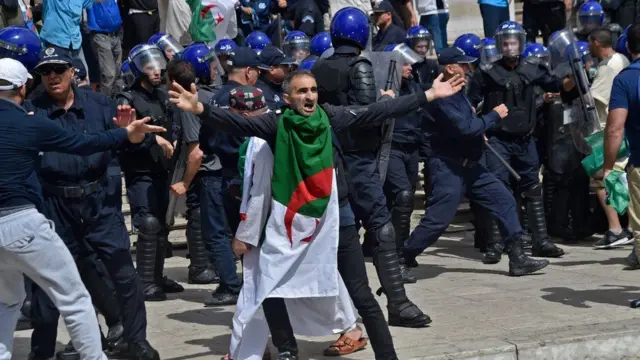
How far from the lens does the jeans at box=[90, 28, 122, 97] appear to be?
13.8 m

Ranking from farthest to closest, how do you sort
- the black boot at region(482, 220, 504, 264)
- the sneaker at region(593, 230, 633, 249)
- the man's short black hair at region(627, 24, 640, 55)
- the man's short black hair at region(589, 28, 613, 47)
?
the man's short black hair at region(589, 28, 613, 47)
the sneaker at region(593, 230, 633, 249)
the black boot at region(482, 220, 504, 264)
the man's short black hair at region(627, 24, 640, 55)

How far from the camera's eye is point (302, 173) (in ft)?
23.2

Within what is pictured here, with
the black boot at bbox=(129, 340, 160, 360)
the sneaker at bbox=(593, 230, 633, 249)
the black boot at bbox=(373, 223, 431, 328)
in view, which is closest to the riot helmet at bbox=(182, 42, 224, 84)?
the black boot at bbox=(373, 223, 431, 328)

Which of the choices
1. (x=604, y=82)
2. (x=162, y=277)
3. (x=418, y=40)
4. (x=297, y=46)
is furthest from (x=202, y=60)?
(x=604, y=82)

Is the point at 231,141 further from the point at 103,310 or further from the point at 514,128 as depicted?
the point at 514,128

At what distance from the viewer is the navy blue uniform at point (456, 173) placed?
33.1 ft

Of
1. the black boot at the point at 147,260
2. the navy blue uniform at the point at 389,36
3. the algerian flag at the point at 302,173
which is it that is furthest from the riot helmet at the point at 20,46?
the navy blue uniform at the point at 389,36

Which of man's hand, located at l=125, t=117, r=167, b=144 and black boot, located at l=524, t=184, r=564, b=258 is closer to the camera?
man's hand, located at l=125, t=117, r=167, b=144

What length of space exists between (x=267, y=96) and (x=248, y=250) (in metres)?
2.44

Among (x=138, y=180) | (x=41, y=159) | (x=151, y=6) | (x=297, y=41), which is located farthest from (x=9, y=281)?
(x=151, y=6)

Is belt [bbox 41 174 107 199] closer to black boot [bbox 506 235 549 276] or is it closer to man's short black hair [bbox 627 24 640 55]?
man's short black hair [bbox 627 24 640 55]

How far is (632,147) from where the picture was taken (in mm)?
8945

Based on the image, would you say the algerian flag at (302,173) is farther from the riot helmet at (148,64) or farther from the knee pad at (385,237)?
the riot helmet at (148,64)

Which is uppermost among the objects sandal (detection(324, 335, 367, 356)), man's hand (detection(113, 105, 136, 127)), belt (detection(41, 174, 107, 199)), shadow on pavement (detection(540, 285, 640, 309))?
man's hand (detection(113, 105, 136, 127))
